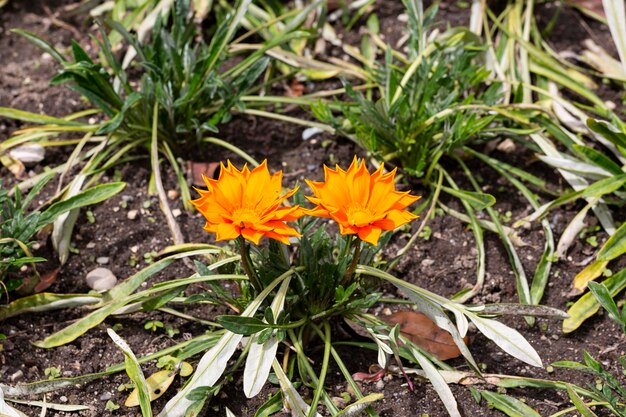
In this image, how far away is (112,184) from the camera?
261cm

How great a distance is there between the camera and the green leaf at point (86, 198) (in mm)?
2586

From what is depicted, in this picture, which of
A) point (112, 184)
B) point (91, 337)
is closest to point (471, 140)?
point (112, 184)

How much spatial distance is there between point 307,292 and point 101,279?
71cm

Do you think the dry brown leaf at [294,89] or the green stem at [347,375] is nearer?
the green stem at [347,375]

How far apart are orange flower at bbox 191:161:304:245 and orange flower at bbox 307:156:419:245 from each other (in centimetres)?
7

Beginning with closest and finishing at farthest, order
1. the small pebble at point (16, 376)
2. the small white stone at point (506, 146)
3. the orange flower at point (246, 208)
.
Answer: the orange flower at point (246, 208) < the small pebble at point (16, 376) < the small white stone at point (506, 146)

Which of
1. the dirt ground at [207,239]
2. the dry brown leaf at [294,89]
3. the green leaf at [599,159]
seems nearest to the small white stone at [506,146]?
the dirt ground at [207,239]

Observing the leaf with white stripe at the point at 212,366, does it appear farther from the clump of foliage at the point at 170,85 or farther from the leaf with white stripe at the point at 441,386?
the clump of foliage at the point at 170,85

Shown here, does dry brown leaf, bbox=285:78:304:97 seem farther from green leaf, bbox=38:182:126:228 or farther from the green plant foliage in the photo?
green leaf, bbox=38:182:126:228

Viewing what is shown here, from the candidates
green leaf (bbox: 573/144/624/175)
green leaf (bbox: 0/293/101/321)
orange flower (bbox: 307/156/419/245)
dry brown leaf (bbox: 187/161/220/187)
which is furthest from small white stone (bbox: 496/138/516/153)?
green leaf (bbox: 0/293/101/321)

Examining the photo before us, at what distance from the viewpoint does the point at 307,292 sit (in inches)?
90.6

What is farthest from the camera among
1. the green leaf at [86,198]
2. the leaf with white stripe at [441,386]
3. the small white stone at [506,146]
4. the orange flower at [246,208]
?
the small white stone at [506,146]

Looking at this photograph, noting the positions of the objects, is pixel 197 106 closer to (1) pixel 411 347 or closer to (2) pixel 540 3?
(1) pixel 411 347

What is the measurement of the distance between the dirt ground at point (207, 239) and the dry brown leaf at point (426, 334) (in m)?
0.06
